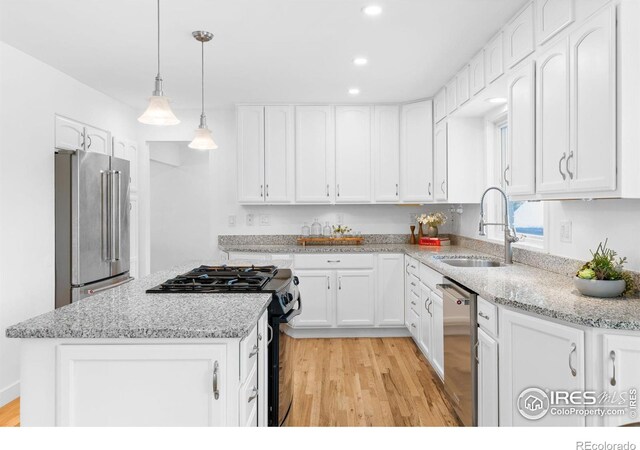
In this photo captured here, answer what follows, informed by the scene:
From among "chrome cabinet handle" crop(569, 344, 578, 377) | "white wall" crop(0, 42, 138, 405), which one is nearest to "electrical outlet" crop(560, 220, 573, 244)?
"chrome cabinet handle" crop(569, 344, 578, 377)

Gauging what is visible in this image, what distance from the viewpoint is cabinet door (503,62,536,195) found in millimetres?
2359

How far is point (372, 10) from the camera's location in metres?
2.57

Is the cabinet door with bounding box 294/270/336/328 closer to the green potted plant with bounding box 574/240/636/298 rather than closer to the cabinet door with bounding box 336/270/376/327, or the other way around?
the cabinet door with bounding box 336/270/376/327

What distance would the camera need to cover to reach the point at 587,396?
1.63 m

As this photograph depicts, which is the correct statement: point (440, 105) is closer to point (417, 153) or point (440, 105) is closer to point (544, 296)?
point (417, 153)

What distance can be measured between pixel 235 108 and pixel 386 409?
345cm

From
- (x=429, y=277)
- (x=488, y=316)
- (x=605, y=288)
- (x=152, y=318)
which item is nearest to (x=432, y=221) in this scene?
(x=429, y=277)

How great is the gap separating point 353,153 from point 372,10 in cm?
225

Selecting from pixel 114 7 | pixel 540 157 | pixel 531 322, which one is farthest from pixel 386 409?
pixel 114 7

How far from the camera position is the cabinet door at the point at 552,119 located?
206 cm

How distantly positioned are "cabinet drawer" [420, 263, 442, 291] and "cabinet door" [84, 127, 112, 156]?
3150 mm

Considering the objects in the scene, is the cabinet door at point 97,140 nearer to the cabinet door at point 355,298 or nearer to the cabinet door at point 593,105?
the cabinet door at point 355,298

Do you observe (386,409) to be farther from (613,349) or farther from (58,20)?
(58,20)

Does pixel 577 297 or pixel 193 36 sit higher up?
pixel 193 36
